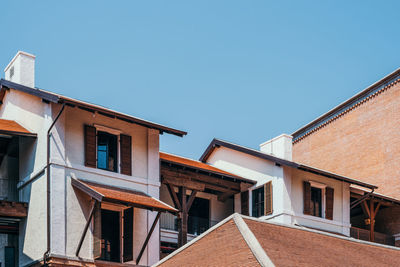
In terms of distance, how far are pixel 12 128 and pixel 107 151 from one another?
3.59m

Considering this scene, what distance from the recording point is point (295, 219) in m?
32.2

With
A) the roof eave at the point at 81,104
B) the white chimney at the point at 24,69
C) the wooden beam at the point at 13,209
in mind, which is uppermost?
the white chimney at the point at 24,69

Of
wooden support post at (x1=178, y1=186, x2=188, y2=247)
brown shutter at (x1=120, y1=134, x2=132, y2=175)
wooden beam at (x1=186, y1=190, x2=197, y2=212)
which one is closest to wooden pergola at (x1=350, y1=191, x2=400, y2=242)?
wooden beam at (x1=186, y1=190, x2=197, y2=212)

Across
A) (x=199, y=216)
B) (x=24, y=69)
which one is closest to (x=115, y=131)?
(x=24, y=69)

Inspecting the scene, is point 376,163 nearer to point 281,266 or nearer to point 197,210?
point 197,210

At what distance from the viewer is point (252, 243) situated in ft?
57.2

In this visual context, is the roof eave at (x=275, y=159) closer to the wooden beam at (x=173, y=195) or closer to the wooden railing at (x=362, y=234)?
the wooden railing at (x=362, y=234)

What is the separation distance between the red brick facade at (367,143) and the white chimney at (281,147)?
25.7ft

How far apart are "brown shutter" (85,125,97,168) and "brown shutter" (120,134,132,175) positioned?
1.27 meters

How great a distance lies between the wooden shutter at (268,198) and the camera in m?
32.2

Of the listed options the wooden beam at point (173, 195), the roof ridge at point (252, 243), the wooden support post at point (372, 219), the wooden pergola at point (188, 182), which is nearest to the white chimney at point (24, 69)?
the wooden pergola at point (188, 182)

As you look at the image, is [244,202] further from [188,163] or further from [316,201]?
[316,201]

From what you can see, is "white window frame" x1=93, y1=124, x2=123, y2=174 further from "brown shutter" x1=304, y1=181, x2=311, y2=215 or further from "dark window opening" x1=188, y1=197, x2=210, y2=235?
"brown shutter" x1=304, y1=181, x2=311, y2=215

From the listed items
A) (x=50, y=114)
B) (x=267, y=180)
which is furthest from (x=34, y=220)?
(x=267, y=180)
